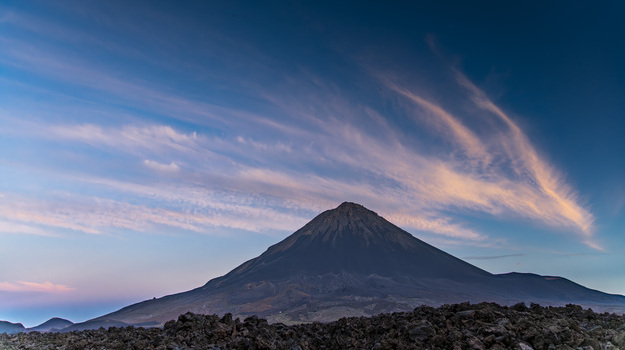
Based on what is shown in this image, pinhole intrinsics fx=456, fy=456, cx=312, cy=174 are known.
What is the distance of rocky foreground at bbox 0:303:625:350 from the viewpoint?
14.6 m

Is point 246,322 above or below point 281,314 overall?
above

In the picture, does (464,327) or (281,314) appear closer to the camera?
(464,327)

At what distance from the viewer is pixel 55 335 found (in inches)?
932

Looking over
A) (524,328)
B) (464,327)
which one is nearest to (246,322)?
(464,327)

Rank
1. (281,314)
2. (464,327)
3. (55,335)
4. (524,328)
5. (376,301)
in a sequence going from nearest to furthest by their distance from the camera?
(524,328)
(464,327)
(55,335)
(281,314)
(376,301)

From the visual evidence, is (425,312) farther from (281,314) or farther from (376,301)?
(376,301)

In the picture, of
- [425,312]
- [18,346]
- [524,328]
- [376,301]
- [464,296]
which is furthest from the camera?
[464,296]

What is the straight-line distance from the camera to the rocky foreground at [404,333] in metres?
14.6

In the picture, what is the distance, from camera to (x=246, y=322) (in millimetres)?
21781

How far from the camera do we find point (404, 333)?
54.7ft

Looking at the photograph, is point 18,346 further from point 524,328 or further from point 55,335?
point 524,328

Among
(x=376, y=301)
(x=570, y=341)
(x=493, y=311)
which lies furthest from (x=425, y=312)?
(x=376, y=301)

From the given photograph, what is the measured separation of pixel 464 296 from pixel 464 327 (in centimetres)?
19336

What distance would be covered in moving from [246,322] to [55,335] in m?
10.4
